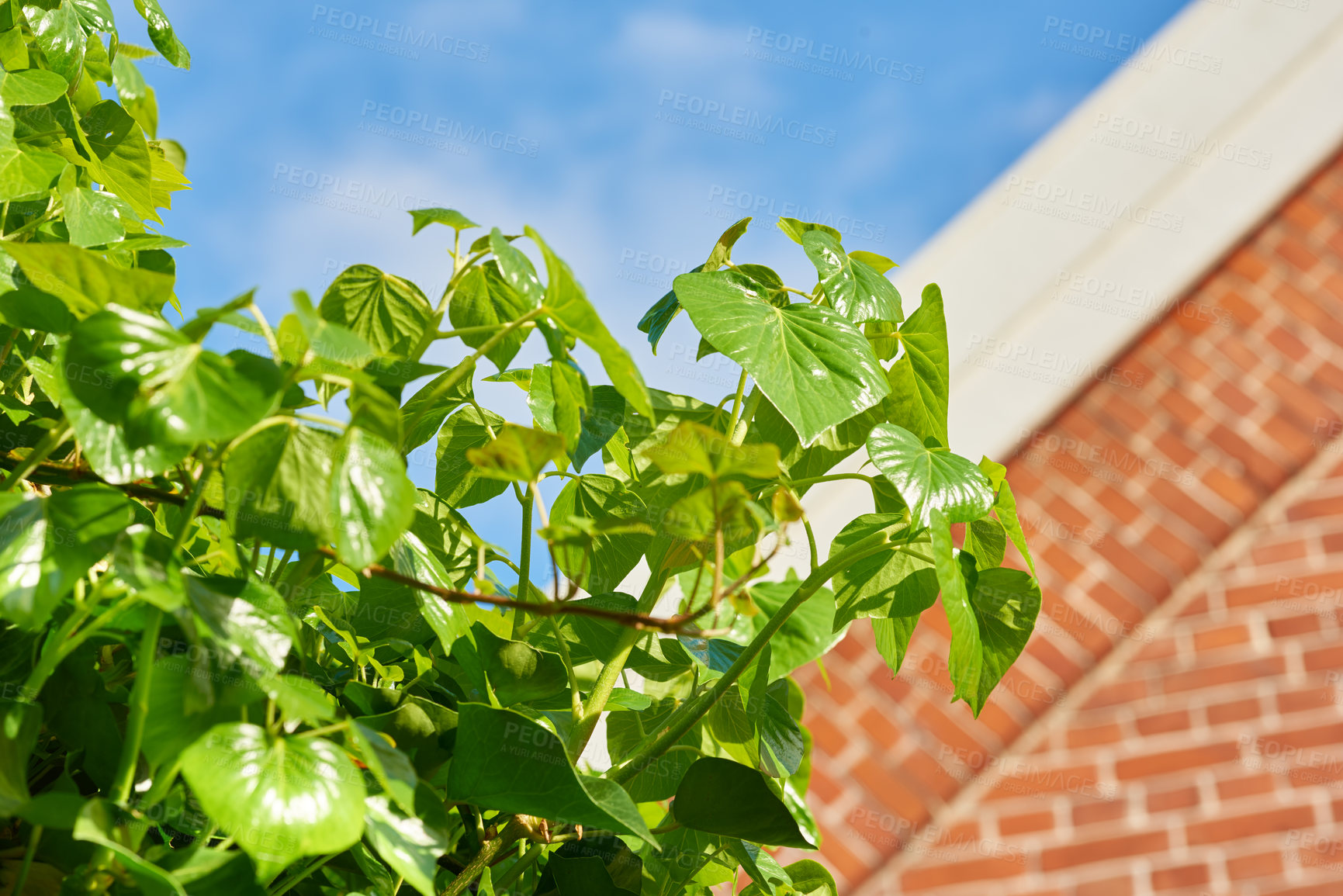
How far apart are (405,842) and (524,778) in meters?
0.04

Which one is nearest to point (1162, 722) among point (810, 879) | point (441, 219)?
point (810, 879)

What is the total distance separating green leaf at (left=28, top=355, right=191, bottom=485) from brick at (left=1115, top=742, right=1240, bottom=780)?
6.68 feet

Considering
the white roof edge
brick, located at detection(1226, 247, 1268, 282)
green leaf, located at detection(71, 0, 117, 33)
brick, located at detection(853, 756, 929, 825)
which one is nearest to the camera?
green leaf, located at detection(71, 0, 117, 33)

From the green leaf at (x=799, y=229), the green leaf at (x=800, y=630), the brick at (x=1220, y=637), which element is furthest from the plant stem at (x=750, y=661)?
the brick at (x=1220, y=637)

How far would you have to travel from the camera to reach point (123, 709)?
289 mm

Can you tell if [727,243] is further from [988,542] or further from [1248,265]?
[1248,265]

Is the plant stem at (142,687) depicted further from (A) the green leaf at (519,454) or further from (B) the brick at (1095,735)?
(B) the brick at (1095,735)

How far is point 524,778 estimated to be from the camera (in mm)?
268

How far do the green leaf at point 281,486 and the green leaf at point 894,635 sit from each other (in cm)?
25

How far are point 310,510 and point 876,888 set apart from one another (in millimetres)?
1869

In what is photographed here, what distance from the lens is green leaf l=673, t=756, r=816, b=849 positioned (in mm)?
303

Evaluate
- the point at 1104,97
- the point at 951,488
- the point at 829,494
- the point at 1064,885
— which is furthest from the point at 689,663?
the point at 1104,97

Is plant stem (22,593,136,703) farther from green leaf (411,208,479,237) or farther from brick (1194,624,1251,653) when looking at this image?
brick (1194,624,1251,653)

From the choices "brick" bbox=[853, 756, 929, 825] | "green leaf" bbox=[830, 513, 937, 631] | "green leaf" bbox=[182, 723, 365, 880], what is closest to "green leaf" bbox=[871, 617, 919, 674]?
"green leaf" bbox=[830, 513, 937, 631]
